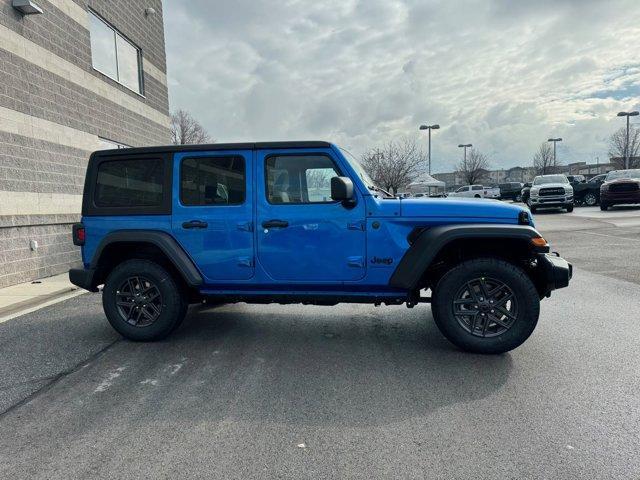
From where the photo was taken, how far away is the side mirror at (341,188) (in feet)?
12.8

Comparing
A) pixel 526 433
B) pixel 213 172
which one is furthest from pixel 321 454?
pixel 213 172

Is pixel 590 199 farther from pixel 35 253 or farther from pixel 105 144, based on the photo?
pixel 35 253

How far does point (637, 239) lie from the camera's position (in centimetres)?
1151

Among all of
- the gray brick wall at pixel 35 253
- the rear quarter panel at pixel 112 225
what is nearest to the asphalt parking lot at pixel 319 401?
the rear quarter panel at pixel 112 225

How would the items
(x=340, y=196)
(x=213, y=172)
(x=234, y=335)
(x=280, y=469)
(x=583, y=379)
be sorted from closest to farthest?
(x=280, y=469) → (x=583, y=379) → (x=340, y=196) → (x=213, y=172) → (x=234, y=335)

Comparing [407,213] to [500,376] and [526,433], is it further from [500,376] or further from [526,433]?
[526,433]

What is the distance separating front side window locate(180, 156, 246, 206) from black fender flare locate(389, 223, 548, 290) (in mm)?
1764

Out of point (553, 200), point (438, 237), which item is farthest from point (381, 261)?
point (553, 200)

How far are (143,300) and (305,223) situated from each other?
1.95 meters

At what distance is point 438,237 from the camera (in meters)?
3.89

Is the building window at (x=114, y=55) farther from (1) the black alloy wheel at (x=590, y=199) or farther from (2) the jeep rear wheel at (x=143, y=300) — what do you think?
(1) the black alloy wheel at (x=590, y=199)

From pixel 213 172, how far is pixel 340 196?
1.42 meters

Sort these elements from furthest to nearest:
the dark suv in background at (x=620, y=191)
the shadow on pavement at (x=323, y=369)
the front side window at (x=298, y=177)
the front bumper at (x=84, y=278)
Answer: the dark suv in background at (x=620, y=191) → the front bumper at (x=84, y=278) → the front side window at (x=298, y=177) → the shadow on pavement at (x=323, y=369)

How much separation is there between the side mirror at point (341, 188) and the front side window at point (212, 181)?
980mm
